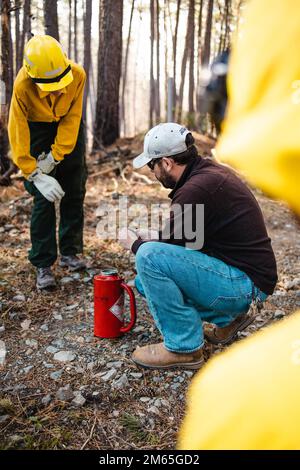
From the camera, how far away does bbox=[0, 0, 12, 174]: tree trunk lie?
19.0 feet

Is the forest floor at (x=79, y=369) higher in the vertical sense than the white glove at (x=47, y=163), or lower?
lower

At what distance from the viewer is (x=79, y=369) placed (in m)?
2.90

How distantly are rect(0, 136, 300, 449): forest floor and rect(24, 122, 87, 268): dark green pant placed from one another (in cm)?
27

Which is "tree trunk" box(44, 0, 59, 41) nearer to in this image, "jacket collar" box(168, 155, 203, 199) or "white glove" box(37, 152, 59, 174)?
"white glove" box(37, 152, 59, 174)

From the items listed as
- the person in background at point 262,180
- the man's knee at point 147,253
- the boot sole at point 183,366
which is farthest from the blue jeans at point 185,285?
the person in background at point 262,180

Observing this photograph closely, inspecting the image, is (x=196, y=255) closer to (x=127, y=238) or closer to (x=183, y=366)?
(x=127, y=238)

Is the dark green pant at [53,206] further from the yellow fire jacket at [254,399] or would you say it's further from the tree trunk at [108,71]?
the tree trunk at [108,71]

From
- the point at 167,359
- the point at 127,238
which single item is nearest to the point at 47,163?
the point at 127,238

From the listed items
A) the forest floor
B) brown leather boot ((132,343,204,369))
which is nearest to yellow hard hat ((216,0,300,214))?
the forest floor

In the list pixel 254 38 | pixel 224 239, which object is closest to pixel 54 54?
pixel 224 239

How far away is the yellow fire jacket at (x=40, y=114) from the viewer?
365 cm

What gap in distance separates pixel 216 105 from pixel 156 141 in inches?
80.4
